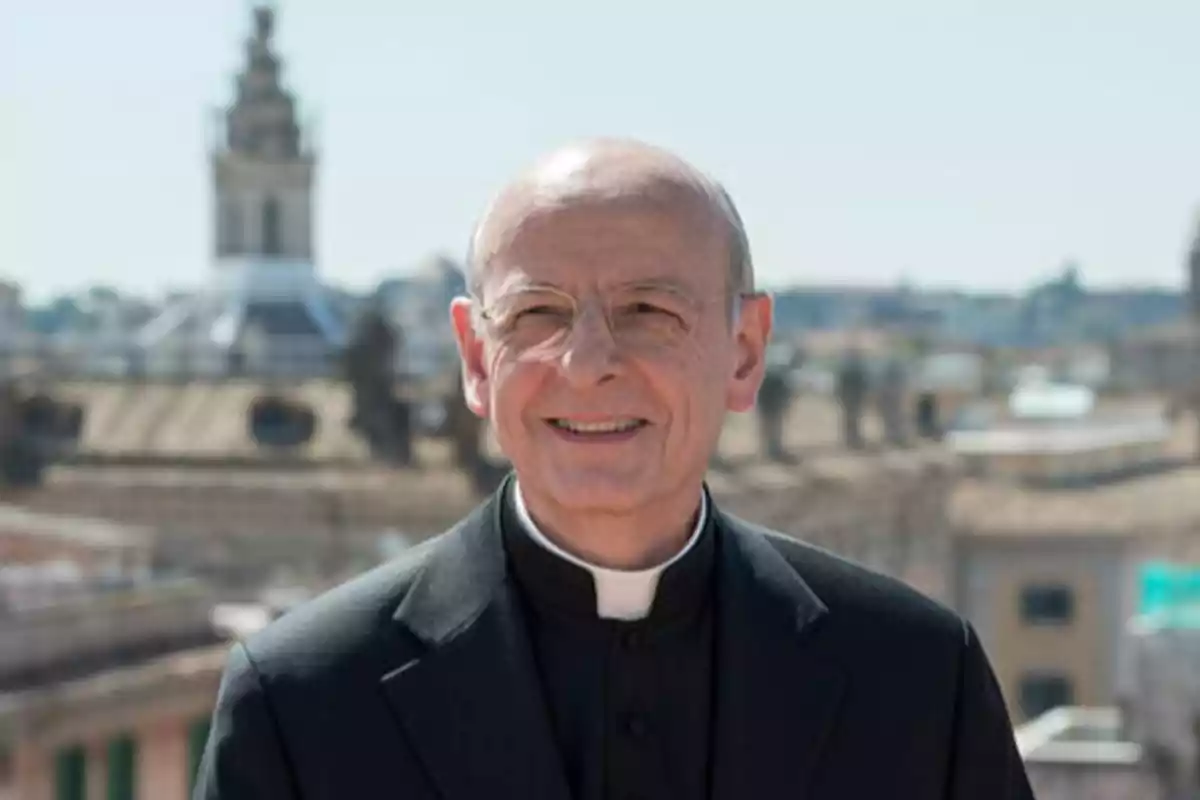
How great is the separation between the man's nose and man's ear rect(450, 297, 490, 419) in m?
0.20

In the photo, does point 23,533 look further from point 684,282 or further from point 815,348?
point 815,348

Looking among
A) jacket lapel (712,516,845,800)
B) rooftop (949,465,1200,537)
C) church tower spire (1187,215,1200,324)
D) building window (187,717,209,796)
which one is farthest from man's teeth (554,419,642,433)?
church tower spire (1187,215,1200,324)

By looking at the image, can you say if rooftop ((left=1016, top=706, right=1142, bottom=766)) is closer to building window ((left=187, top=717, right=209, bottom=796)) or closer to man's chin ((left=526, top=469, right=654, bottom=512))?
building window ((left=187, top=717, right=209, bottom=796))

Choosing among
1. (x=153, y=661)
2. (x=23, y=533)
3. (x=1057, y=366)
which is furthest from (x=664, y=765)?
(x=1057, y=366)

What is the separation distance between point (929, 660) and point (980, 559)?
2181 inches

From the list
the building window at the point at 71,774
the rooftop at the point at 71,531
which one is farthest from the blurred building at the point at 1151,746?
the rooftop at the point at 71,531

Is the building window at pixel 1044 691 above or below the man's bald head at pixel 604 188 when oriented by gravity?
below

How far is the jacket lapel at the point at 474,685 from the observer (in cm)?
400

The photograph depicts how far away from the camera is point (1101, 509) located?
59250mm

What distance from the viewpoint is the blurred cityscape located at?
26031 millimetres

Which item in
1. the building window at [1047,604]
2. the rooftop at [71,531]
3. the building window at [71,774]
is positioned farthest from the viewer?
the building window at [1047,604]

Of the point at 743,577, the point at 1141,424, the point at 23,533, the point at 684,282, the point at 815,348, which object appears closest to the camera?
the point at 684,282

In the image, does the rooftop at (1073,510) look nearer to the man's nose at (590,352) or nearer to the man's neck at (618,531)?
the man's neck at (618,531)

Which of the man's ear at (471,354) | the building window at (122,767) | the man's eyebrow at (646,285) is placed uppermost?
the man's eyebrow at (646,285)
